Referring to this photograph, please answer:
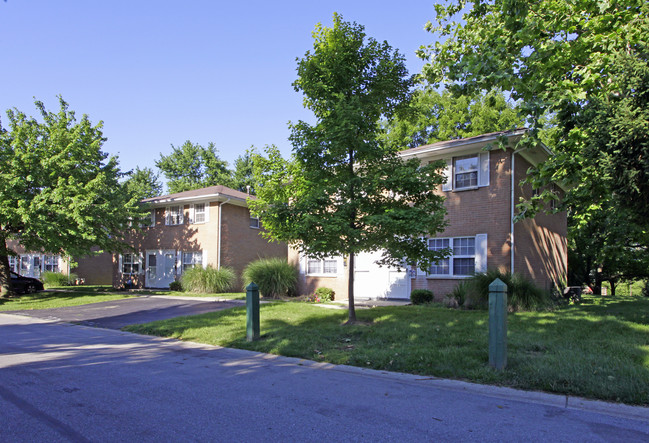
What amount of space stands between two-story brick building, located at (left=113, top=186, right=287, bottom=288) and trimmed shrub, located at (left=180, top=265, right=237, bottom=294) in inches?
79.5

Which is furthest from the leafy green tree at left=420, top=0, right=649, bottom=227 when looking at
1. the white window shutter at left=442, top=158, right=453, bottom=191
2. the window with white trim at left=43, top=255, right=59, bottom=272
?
the window with white trim at left=43, top=255, right=59, bottom=272

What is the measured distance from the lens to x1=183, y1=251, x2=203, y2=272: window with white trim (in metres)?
24.5

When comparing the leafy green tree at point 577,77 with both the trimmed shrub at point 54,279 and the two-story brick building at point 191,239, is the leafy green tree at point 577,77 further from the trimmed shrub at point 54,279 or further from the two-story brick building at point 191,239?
the trimmed shrub at point 54,279

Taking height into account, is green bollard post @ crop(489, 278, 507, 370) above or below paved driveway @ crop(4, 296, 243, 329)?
above

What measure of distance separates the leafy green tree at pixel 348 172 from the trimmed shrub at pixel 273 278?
7922 mm

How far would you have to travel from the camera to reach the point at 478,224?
14.9 meters

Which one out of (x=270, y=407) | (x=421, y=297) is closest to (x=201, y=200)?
(x=421, y=297)

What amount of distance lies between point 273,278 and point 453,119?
2197 cm

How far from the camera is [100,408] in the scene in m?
4.73

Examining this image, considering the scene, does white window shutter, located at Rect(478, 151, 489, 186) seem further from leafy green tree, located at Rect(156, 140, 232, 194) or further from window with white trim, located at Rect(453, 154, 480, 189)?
leafy green tree, located at Rect(156, 140, 232, 194)

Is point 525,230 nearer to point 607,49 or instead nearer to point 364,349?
point 607,49

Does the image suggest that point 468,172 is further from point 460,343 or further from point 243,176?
point 243,176

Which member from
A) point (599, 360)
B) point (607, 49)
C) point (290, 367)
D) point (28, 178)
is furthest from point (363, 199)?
point (28, 178)

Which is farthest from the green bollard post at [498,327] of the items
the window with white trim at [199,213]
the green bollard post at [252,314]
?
the window with white trim at [199,213]
